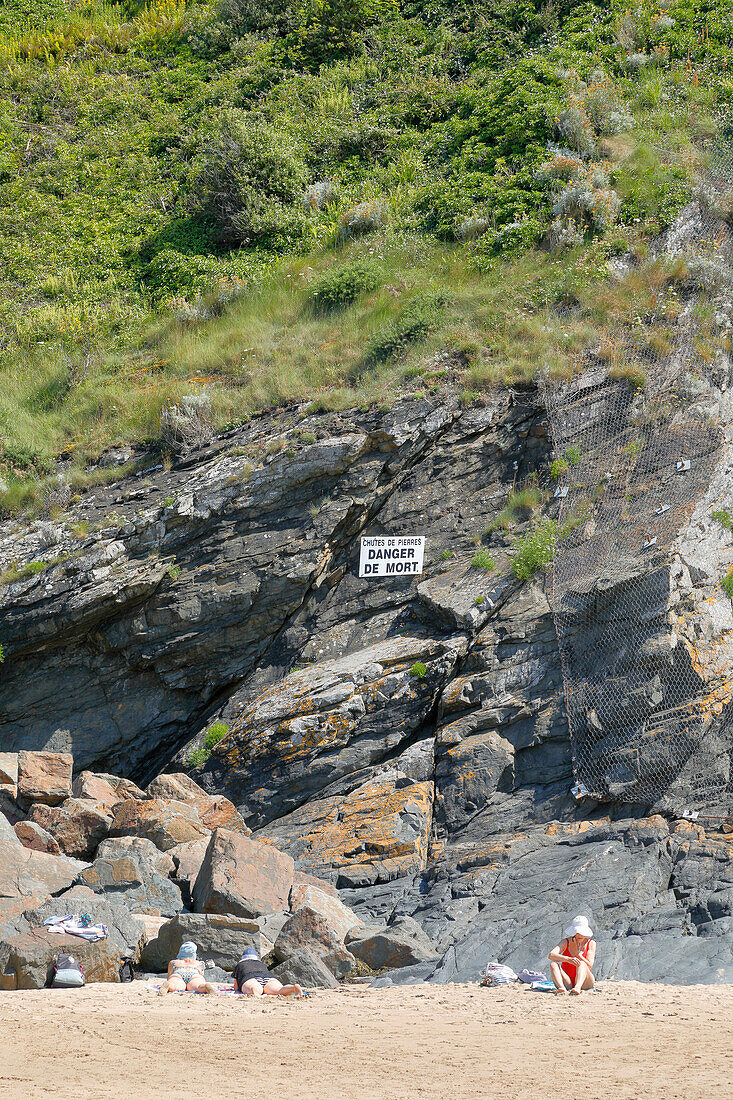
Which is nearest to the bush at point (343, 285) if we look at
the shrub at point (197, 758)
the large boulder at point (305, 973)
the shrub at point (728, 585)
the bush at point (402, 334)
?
the bush at point (402, 334)

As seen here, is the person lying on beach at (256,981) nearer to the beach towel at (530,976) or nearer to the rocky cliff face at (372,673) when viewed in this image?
the rocky cliff face at (372,673)

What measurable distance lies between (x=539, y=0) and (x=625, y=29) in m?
3.08

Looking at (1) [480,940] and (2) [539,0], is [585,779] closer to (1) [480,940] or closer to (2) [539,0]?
(1) [480,940]

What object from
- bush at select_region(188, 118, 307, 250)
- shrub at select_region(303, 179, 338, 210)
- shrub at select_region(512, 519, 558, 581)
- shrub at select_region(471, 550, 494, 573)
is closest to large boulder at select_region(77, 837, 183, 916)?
shrub at select_region(471, 550, 494, 573)

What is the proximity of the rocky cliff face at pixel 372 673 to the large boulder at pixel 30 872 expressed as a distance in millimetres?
2044

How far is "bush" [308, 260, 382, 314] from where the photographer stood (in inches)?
566

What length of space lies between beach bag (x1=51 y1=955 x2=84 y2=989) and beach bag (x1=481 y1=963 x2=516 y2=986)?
293cm

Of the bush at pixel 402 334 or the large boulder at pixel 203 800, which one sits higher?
the bush at pixel 402 334

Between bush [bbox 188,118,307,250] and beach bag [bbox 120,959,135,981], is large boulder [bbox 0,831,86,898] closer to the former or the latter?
beach bag [bbox 120,959,135,981]

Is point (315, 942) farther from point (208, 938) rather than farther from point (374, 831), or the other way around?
point (374, 831)

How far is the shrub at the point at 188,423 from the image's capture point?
41.5 ft

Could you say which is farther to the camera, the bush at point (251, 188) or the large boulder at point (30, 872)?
the bush at point (251, 188)

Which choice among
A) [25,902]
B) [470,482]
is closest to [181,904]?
[25,902]

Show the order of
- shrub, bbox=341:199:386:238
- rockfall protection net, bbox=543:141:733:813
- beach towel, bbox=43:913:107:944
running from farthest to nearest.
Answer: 1. shrub, bbox=341:199:386:238
2. rockfall protection net, bbox=543:141:733:813
3. beach towel, bbox=43:913:107:944
